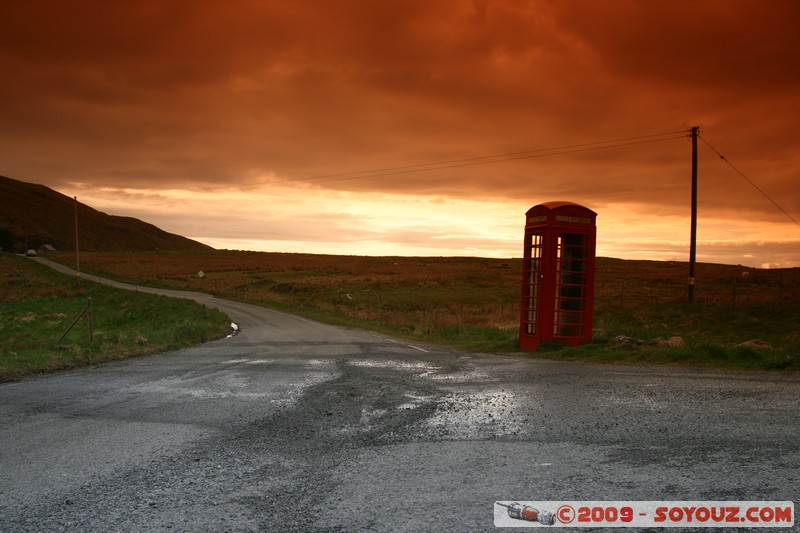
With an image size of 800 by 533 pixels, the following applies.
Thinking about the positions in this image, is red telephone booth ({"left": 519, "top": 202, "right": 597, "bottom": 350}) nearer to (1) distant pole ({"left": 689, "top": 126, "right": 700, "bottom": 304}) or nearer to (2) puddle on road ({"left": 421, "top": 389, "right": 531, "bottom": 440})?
(2) puddle on road ({"left": 421, "top": 389, "right": 531, "bottom": 440})

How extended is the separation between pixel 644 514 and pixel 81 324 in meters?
30.7

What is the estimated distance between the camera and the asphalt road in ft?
16.3

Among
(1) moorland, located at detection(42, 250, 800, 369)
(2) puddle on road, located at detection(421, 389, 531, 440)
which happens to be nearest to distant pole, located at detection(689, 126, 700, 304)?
(1) moorland, located at detection(42, 250, 800, 369)

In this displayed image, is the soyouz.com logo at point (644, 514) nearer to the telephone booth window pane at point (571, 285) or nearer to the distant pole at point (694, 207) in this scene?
the telephone booth window pane at point (571, 285)

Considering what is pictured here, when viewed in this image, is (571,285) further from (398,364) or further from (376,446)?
(376,446)

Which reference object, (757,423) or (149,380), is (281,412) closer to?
(149,380)

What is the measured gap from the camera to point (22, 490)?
18.0ft

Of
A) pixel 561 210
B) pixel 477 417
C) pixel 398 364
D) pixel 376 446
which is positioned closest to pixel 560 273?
pixel 561 210

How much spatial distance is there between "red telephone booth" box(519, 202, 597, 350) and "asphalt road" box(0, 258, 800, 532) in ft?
12.7

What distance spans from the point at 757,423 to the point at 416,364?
25.8ft

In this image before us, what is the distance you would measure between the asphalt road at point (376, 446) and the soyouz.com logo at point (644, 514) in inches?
5.7

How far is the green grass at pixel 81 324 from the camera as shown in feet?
51.0

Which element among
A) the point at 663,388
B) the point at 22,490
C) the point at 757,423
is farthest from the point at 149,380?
the point at 757,423

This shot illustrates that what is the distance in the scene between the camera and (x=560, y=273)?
16.2 metres
